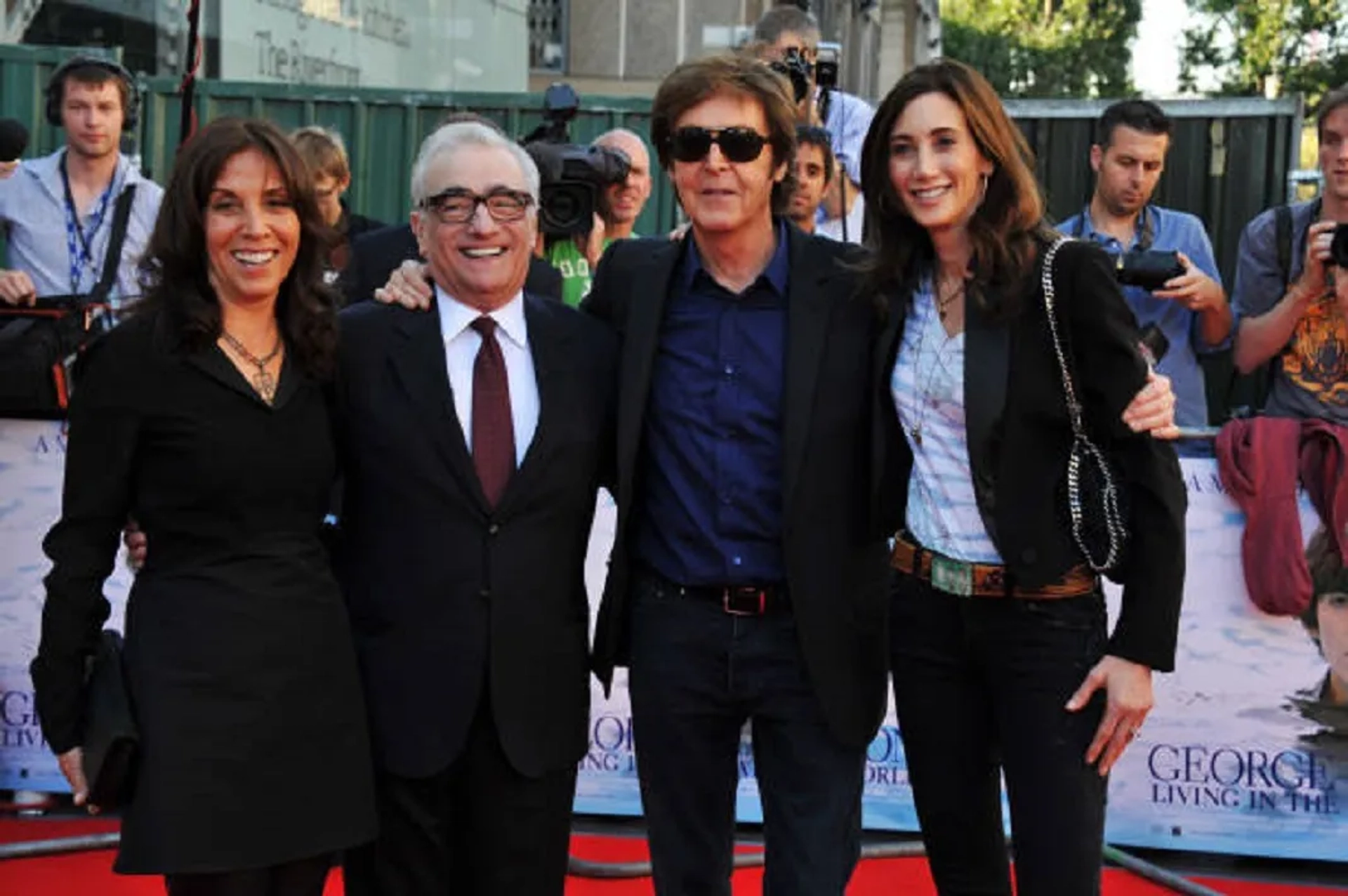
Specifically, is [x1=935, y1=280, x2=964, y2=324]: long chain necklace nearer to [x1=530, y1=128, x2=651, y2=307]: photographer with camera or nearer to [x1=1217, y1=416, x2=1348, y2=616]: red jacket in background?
[x1=530, y1=128, x2=651, y2=307]: photographer with camera

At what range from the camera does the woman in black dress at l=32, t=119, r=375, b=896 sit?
3.06 meters

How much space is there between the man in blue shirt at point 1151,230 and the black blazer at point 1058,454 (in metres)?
2.60

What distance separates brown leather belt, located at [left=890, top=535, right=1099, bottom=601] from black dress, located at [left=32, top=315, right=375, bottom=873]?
111cm

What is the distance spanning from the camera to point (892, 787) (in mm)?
5406

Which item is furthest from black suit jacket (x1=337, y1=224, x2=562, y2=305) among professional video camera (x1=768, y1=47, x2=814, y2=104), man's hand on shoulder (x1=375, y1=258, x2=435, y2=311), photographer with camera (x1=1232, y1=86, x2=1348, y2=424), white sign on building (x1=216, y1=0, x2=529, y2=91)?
white sign on building (x1=216, y1=0, x2=529, y2=91)

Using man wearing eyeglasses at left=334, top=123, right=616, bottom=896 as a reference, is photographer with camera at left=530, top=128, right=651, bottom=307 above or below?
above

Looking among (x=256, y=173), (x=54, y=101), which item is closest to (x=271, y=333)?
(x=256, y=173)

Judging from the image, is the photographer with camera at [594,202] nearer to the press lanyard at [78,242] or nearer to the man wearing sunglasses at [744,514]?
the man wearing sunglasses at [744,514]

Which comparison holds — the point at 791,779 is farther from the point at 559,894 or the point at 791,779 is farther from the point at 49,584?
the point at 49,584

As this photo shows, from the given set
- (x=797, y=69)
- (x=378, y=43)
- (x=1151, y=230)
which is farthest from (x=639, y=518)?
(x=378, y=43)

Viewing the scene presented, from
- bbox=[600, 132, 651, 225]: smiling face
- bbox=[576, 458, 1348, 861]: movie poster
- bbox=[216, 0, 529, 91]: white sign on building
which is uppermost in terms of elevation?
bbox=[216, 0, 529, 91]: white sign on building

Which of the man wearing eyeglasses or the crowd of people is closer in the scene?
the crowd of people

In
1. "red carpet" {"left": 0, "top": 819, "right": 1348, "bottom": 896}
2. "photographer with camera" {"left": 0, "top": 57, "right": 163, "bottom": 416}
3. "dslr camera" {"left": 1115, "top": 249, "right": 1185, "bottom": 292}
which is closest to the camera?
"dslr camera" {"left": 1115, "top": 249, "right": 1185, "bottom": 292}

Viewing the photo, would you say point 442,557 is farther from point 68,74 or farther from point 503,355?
point 68,74
